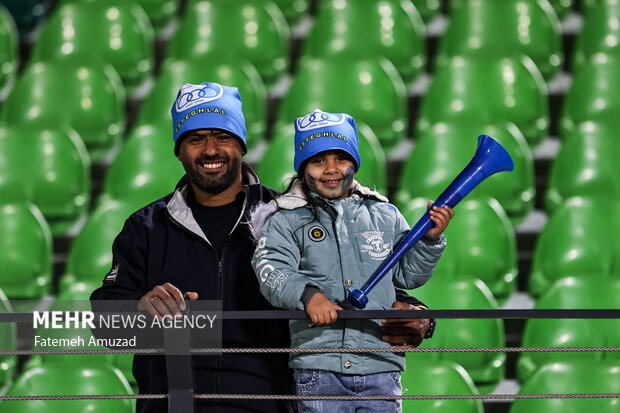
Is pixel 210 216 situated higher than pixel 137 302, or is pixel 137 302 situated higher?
pixel 210 216

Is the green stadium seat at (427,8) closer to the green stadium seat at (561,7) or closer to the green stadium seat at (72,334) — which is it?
the green stadium seat at (561,7)

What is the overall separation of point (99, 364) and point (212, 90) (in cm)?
96

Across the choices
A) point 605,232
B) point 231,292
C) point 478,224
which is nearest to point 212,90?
point 231,292

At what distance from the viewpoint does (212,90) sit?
204 cm

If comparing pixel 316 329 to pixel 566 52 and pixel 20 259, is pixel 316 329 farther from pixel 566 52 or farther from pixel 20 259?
pixel 566 52

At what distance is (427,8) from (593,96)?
1.03 m

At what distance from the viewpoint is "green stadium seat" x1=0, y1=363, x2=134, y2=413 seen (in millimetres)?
2490

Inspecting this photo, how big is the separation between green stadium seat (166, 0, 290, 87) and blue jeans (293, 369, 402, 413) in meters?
2.44

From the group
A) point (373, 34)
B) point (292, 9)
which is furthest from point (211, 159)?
point (292, 9)

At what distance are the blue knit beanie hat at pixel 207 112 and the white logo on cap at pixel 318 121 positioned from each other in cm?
13

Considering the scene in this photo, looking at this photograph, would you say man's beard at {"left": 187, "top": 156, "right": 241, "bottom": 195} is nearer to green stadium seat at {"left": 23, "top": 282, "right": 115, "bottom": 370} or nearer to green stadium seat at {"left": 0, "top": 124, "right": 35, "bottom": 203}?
green stadium seat at {"left": 23, "top": 282, "right": 115, "bottom": 370}

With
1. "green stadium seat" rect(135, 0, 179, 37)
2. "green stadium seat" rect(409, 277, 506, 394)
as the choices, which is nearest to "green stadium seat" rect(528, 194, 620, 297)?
"green stadium seat" rect(409, 277, 506, 394)

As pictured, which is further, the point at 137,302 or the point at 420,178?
the point at 420,178

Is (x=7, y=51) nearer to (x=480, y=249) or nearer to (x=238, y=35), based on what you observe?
(x=238, y=35)
